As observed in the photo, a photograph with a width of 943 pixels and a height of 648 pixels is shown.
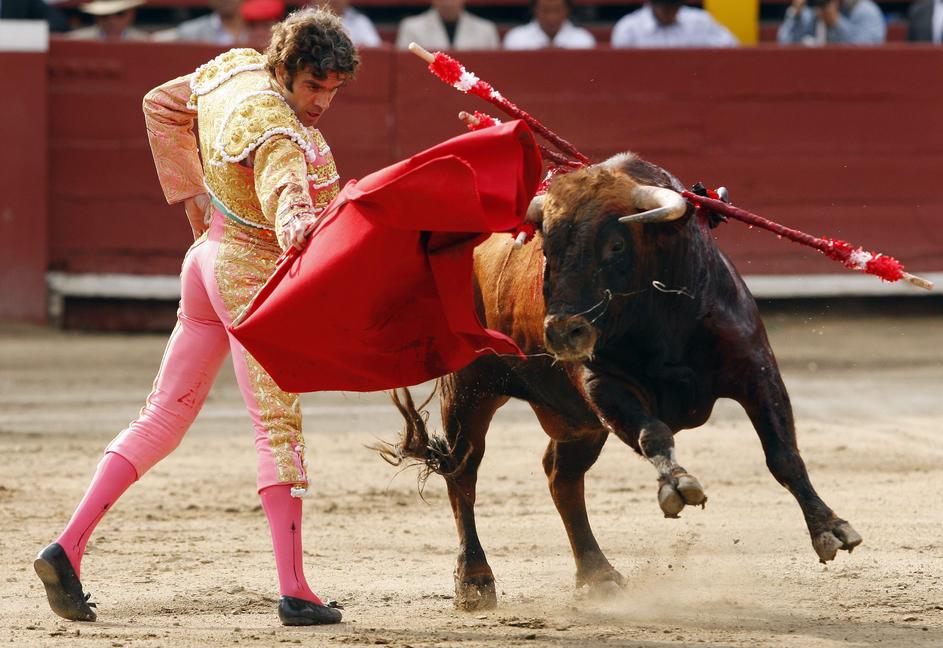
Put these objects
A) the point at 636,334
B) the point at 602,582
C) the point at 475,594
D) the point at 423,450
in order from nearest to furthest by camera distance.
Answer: the point at 636,334 < the point at 475,594 < the point at 602,582 < the point at 423,450

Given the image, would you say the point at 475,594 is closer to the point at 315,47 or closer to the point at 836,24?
the point at 315,47

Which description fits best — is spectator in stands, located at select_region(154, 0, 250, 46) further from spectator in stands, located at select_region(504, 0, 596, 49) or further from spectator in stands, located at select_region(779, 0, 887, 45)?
spectator in stands, located at select_region(779, 0, 887, 45)

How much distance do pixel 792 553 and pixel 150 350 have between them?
16.0ft

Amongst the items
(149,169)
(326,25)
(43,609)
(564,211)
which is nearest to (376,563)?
(43,609)

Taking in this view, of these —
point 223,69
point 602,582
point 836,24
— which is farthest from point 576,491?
point 836,24

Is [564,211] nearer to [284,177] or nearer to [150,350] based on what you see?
[284,177]

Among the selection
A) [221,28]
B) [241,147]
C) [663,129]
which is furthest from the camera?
[221,28]

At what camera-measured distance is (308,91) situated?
10.5 feet

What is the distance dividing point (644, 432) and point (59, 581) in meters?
1.26

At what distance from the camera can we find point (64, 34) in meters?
9.66

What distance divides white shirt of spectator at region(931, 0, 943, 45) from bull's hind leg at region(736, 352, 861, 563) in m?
6.31

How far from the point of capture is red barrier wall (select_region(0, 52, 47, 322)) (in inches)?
345

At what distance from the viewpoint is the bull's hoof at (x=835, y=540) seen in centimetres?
322

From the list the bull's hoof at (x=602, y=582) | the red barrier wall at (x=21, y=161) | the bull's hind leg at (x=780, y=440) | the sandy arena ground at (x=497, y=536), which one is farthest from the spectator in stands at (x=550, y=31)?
the bull's hind leg at (x=780, y=440)
